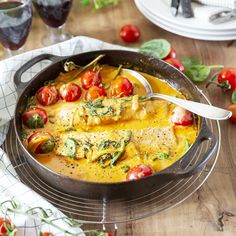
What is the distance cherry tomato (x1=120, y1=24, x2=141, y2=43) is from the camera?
3.41 meters

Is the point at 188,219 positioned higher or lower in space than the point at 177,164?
lower

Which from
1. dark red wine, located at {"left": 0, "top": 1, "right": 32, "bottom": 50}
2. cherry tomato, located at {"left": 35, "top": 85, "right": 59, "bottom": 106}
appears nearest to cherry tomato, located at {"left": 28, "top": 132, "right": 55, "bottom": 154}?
cherry tomato, located at {"left": 35, "top": 85, "right": 59, "bottom": 106}

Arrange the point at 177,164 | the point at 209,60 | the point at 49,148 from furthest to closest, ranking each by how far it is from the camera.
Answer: the point at 209,60, the point at 49,148, the point at 177,164

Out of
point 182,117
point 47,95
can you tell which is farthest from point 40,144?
point 182,117

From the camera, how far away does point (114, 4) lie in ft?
12.5

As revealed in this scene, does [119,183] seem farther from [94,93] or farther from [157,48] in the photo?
[157,48]

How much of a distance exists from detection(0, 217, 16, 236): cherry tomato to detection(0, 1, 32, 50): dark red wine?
53.1 inches

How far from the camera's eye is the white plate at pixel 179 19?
10.8 ft

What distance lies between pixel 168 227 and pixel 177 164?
319 mm

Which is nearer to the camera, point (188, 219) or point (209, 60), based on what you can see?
point (188, 219)

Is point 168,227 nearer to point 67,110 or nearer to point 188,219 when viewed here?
point 188,219

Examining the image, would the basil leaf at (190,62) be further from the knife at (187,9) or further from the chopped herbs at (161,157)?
the chopped herbs at (161,157)

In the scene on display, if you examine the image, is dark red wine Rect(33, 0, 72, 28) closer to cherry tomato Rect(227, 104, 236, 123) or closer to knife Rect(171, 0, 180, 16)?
knife Rect(171, 0, 180, 16)

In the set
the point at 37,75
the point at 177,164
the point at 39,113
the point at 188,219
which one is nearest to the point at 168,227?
the point at 188,219
